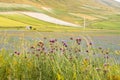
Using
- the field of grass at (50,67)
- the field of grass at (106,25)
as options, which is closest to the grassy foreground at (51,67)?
the field of grass at (50,67)

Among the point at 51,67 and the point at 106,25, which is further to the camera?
the point at 106,25

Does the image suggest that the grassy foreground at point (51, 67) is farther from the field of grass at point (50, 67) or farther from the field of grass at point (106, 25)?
the field of grass at point (106, 25)

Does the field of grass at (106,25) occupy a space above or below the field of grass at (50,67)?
below

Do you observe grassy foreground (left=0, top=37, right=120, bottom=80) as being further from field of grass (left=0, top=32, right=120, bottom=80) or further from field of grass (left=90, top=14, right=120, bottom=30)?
field of grass (left=90, top=14, right=120, bottom=30)

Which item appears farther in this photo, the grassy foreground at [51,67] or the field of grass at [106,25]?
the field of grass at [106,25]

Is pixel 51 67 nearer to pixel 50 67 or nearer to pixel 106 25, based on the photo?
pixel 50 67

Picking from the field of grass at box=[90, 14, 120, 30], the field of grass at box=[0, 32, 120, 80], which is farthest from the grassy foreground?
the field of grass at box=[90, 14, 120, 30]

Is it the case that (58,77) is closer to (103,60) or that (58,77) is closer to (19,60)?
(19,60)

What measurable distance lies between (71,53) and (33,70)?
1276mm

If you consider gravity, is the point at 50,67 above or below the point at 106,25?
above

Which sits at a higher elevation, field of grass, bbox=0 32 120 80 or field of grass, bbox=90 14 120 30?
field of grass, bbox=0 32 120 80

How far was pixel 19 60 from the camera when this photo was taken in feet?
27.1

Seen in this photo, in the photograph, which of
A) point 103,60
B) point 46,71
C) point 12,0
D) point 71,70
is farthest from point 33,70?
point 12,0

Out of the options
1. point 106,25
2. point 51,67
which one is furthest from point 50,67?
point 106,25
